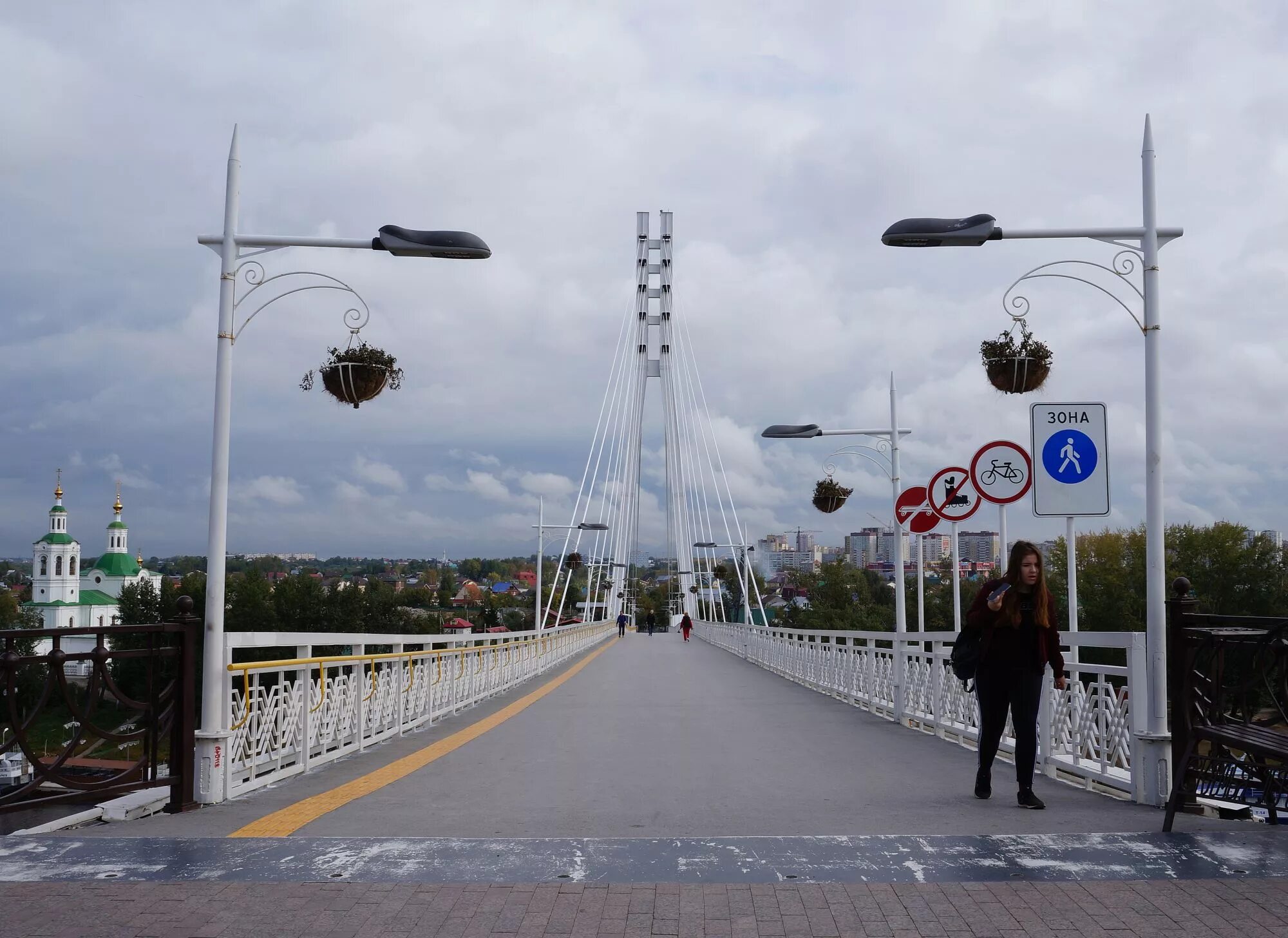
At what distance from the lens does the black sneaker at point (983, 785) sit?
26.7 ft

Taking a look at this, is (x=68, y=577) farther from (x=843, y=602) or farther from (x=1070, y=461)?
(x=1070, y=461)

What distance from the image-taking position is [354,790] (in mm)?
8641

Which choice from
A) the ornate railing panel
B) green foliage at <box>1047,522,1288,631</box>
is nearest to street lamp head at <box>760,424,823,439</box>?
the ornate railing panel

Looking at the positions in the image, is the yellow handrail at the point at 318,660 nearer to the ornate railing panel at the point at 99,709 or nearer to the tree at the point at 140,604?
the ornate railing panel at the point at 99,709

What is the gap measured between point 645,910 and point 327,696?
5.94 metres

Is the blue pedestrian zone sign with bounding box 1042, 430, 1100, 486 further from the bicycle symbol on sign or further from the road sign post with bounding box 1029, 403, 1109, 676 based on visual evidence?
the bicycle symbol on sign

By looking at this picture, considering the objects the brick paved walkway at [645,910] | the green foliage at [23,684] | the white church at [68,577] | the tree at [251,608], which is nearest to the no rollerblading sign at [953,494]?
the brick paved walkway at [645,910]

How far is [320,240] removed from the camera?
932 centimetres

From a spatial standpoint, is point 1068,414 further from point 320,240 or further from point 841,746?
point 320,240

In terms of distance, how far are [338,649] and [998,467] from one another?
20.0m

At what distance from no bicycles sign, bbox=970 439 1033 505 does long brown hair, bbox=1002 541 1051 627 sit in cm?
290

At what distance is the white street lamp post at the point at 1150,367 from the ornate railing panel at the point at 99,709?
20.3ft

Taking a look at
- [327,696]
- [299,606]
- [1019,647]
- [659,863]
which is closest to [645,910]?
[659,863]

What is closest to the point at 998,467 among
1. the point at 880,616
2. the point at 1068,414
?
the point at 1068,414
